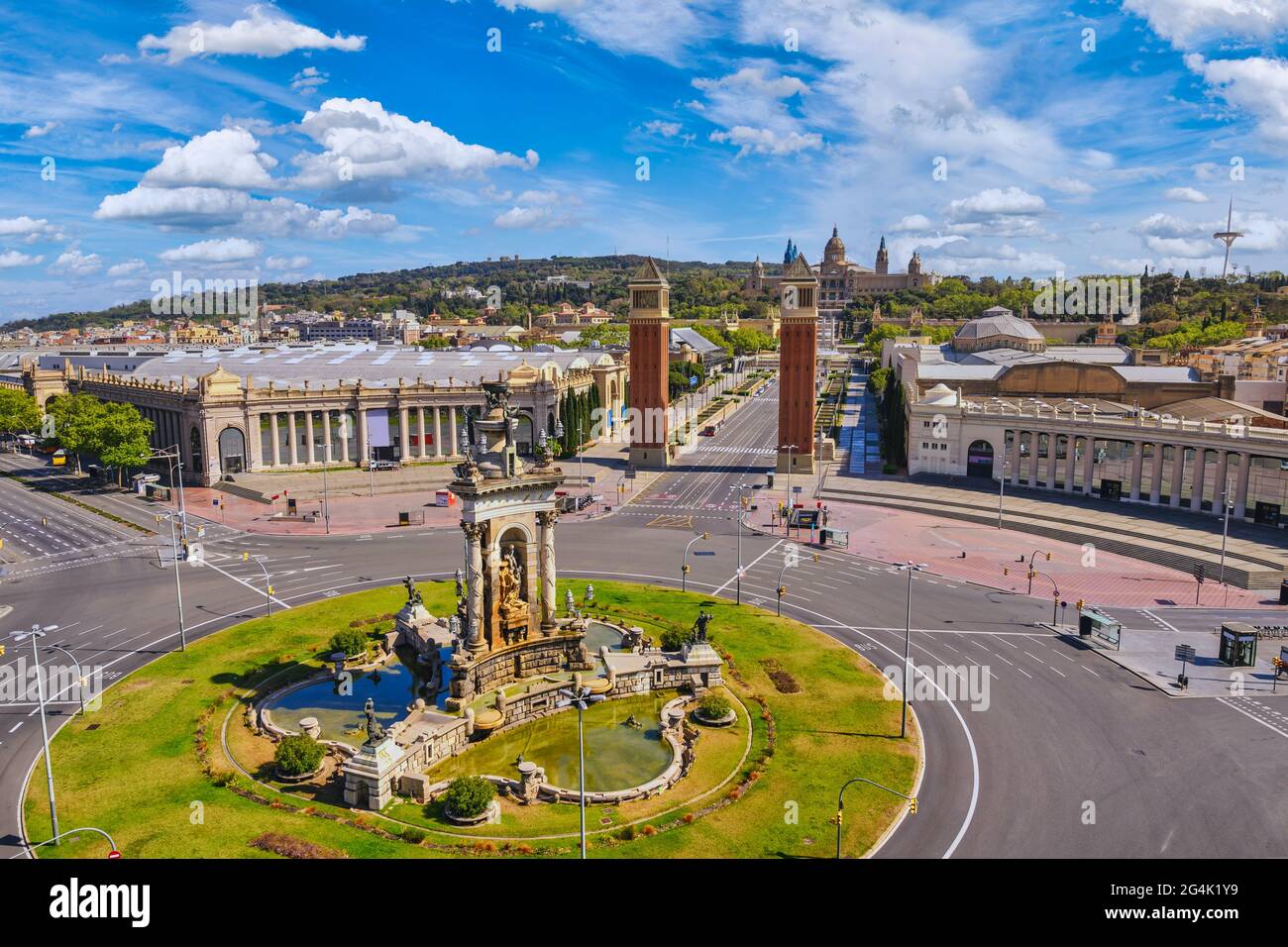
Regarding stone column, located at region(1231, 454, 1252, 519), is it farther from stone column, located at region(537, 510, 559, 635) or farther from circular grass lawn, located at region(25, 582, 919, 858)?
stone column, located at region(537, 510, 559, 635)

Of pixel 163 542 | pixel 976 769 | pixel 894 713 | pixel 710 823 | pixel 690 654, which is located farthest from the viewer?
pixel 163 542

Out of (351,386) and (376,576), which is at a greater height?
(351,386)

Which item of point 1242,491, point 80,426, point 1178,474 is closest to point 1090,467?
point 1178,474

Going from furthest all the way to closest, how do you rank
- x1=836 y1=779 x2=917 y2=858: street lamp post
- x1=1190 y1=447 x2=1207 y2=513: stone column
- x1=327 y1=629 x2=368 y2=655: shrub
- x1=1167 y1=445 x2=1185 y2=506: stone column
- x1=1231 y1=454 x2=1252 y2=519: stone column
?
1. x1=1167 y1=445 x2=1185 y2=506: stone column
2. x1=1190 y1=447 x2=1207 y2=513: stone column
3. x1=1231 y1=454 x2=1252 y2=519: stone column
4. x1=327 y1=629 x2=368 y2=655: shrub
5. x1=836 y1=779 x2=917 y2=858: street lamp post

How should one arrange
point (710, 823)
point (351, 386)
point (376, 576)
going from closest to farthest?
point (710, 823)
point (376, 576)
point (351, 386)

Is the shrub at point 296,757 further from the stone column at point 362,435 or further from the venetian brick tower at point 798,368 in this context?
the stone column at point 362,435

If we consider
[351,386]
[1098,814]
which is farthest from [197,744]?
[351,386]

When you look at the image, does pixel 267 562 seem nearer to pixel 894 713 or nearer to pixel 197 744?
pixel 197 744

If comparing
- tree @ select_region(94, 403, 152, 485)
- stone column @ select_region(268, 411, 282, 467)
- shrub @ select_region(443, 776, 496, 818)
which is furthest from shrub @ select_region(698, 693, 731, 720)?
stone column @ select_region(268, 411, 282, 467)
